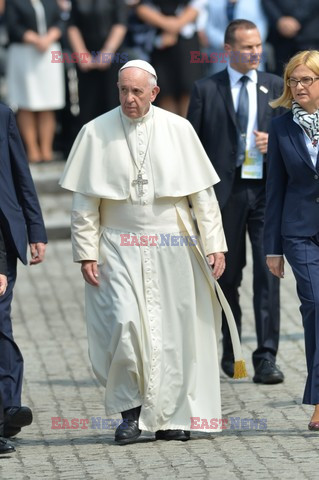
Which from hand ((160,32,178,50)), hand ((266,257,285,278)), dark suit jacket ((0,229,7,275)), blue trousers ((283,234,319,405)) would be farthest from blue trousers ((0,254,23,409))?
hand ((160,32,178,50))

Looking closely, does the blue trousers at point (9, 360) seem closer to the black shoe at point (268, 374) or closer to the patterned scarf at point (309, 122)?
the patterned scarf at point (309, 122)

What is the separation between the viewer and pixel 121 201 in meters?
8.31

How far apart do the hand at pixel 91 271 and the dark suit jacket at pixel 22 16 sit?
7680 mm

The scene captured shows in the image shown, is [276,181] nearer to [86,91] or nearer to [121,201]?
[121,201]

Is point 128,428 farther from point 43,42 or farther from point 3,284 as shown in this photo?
point 43,42

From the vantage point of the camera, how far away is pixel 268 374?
31.7 feet

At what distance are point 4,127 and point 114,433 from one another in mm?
1813

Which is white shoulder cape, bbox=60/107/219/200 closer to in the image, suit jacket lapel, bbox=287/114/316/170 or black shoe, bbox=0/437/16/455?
suit jacket lapel, bbox=287/114/316/170

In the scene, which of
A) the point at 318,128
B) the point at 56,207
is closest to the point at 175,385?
the point at 318,128

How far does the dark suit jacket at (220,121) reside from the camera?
9.56 metres

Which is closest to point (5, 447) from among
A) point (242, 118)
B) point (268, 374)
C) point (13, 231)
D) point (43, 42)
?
point (13, 231)

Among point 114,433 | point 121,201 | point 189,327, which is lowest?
point 114,433

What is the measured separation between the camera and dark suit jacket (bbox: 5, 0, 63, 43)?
1549 cm

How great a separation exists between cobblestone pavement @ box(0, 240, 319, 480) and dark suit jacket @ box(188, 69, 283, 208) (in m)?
1.35
